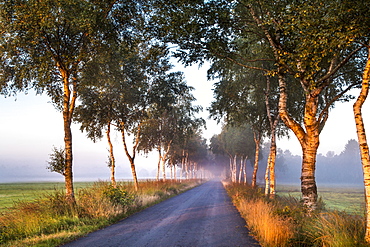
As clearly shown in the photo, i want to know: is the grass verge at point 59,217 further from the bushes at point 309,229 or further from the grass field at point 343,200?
the grass field at point 343,200

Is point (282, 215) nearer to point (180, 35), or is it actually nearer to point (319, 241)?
point (319, 241)

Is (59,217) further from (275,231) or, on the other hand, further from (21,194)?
(21,194)

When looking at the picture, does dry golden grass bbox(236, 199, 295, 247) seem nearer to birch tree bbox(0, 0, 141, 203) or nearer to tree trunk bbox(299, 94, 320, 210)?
tree trunk bbox(299, 94, 320, 210)

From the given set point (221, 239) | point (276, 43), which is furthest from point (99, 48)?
point (221, 239)

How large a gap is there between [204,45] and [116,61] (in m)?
8.05

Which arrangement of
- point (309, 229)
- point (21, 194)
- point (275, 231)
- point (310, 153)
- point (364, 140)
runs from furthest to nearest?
1. point (21, 194)
2. point (310, 153)
3. point (275, 231)
4. point (309, 229)
5. point (364, 140)

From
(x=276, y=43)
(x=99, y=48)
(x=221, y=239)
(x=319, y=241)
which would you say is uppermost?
(x=99, y=48)

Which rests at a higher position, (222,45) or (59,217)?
(222,45)

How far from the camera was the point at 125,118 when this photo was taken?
24000 millimetres

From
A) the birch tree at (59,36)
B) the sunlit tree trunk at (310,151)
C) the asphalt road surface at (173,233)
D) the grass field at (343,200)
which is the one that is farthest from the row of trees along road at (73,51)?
the grass field at (343,200)

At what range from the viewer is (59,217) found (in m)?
11.1

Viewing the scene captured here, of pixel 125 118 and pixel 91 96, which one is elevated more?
pixel 91 96

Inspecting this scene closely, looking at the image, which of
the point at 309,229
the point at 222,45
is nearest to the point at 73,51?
the point at 222,45

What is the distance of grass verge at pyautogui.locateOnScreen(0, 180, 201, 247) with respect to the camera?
29.1ft
